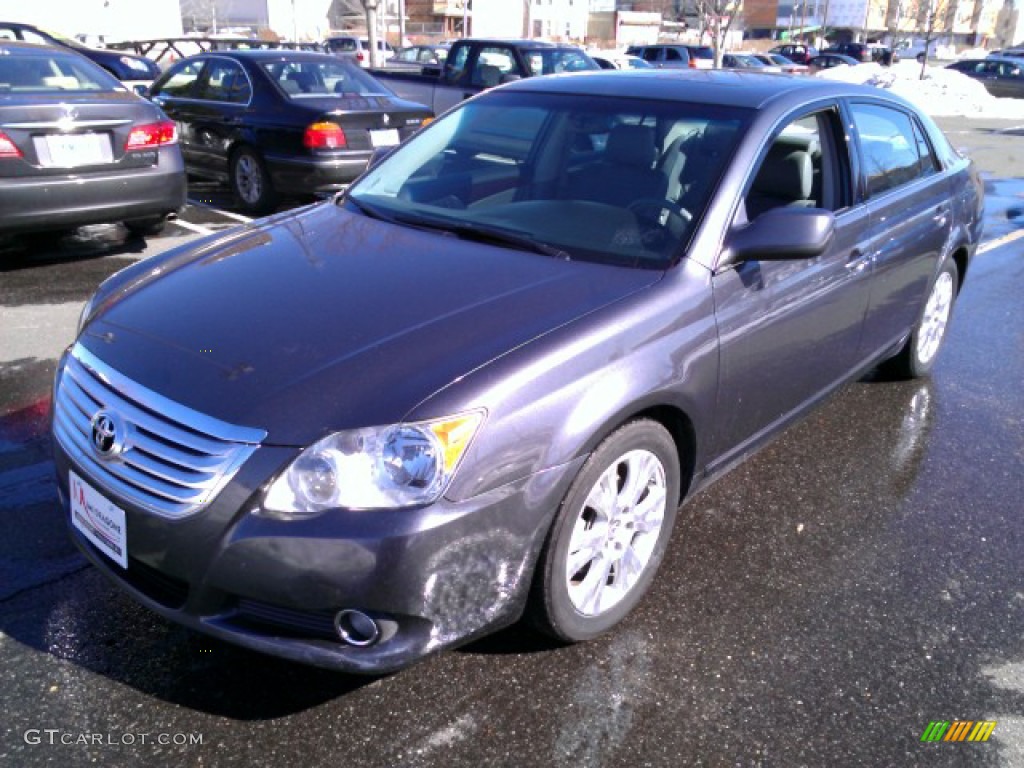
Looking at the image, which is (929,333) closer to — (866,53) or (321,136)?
(321,136)

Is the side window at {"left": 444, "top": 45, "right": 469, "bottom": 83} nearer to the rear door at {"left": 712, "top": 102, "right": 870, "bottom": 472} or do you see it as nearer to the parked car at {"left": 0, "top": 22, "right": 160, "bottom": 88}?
the parked car at {"left": 0, "top": 22, "right": 160, "bottom": 88}

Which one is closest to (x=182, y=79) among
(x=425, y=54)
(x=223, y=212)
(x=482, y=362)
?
(x=223, y=212)

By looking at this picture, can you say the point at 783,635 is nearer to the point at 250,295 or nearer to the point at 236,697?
the point at 236,697

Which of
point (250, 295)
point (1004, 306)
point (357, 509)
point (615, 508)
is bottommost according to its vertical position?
point (1004, 306)

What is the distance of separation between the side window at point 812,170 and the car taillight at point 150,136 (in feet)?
15.4

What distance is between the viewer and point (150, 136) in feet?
21.5

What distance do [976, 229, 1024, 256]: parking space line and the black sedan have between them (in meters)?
5.46

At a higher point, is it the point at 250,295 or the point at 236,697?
the point at 250,295

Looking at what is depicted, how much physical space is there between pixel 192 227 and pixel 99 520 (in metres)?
5.96

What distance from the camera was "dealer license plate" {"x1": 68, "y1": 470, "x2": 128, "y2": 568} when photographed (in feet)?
7.96

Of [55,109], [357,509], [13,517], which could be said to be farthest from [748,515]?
[55,109]

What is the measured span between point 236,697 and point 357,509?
75 centimetres

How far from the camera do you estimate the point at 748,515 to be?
3660 mm

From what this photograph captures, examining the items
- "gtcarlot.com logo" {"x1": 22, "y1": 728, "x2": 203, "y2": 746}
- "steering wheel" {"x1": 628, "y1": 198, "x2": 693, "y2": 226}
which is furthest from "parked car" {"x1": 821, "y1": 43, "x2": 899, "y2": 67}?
"gtcarlot.com logo" {"x1": 22, "y1": 728, "x2": 203, "y2": 746}
